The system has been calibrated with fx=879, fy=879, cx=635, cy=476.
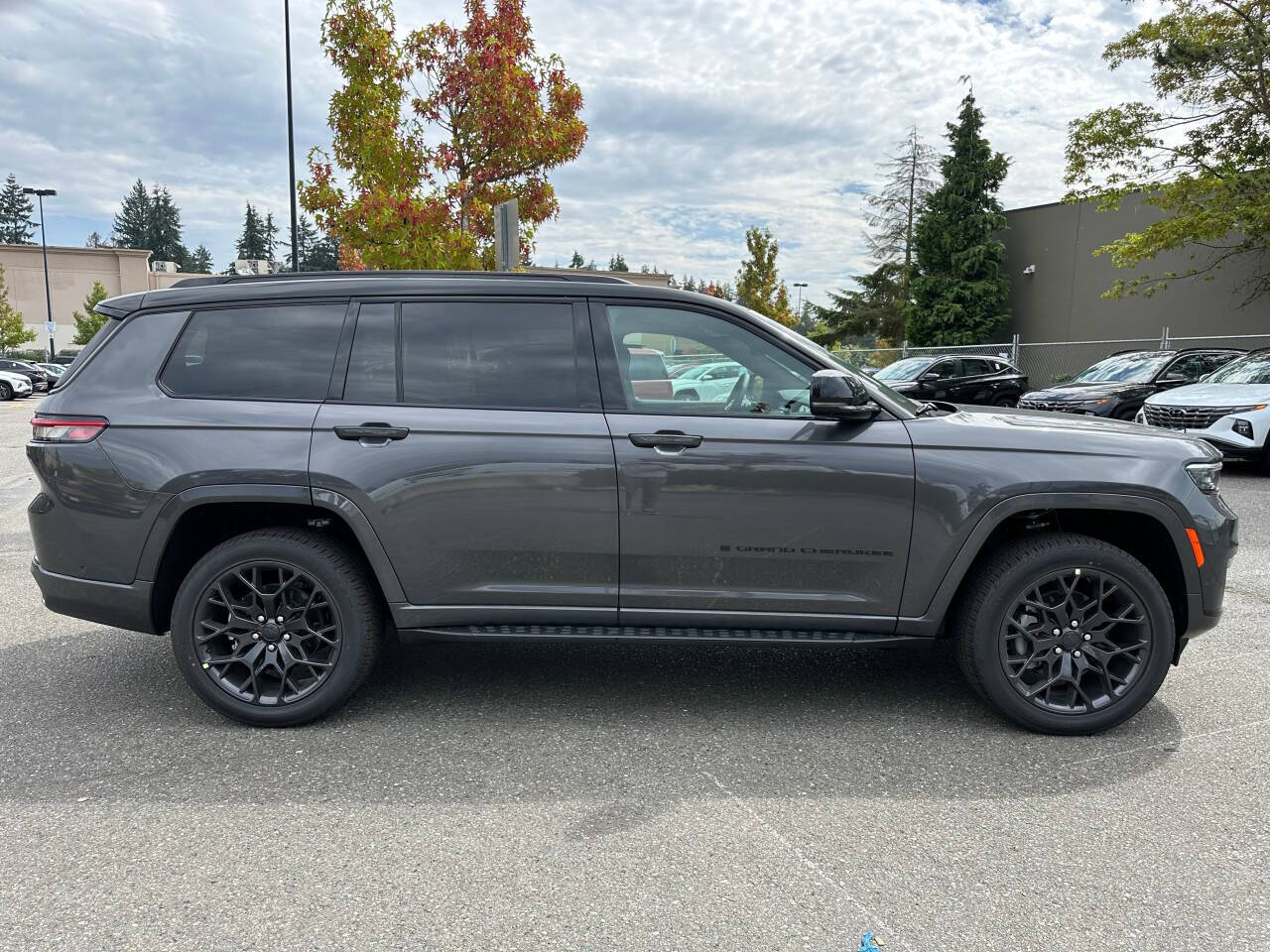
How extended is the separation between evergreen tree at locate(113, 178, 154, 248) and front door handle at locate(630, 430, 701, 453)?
5058 inches

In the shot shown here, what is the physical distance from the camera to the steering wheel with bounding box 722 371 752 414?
3.63m

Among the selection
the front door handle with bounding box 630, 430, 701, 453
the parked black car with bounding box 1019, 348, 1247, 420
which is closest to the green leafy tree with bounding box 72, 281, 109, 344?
the parked black car with bounding box 1019, 348, 1247, 420

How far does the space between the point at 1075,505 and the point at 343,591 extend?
2956 mm

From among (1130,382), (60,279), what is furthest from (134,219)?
(1130,382)

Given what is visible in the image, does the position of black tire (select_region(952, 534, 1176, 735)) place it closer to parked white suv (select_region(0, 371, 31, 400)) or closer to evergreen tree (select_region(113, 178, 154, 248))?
parked white suv (select_region(0, 371, 31, 400))

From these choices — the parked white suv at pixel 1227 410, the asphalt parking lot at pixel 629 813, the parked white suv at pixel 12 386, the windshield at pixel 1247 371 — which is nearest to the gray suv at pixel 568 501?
the asphalt parking lot at pixel 629 813

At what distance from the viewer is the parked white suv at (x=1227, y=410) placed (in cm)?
1061

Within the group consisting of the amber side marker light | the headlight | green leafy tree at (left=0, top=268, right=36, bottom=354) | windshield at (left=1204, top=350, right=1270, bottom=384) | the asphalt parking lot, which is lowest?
the asphalt parking lot

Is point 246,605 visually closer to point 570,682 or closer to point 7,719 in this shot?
point 7,719

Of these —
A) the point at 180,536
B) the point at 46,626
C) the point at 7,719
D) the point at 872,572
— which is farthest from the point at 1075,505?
the point at 46,626

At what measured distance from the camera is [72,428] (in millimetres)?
3643

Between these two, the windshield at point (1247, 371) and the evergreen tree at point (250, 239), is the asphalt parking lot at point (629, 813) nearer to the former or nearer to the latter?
the windshield at point (1247, 371)

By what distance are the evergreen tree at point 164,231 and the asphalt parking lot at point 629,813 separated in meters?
122

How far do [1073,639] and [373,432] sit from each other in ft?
9.67
